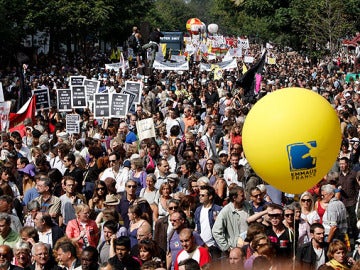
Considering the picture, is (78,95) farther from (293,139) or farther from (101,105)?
(293,139)

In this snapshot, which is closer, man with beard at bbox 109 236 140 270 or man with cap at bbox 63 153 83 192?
man with beard at bbox 109 236 140 270

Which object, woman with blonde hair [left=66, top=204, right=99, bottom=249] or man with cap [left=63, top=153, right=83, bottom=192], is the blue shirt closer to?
man with cap [left=63, top=153, right=83, bottom=192]

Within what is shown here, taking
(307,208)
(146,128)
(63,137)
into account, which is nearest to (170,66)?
(63,137)

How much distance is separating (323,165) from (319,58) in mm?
38863

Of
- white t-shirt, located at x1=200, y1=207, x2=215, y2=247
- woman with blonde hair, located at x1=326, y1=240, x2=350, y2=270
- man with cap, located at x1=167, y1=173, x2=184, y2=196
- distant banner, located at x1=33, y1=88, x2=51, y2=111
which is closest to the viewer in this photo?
woman with blonde hair, located at x1=326, y1=240, x2=350, y2=270

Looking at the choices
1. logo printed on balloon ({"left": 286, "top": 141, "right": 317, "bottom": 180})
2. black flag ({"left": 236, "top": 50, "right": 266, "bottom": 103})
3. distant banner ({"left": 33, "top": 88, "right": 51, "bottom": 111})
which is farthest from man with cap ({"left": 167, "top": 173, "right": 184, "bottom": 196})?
black flag ({"left": 236, "top": 50, "right": 266, "bottom": 103})

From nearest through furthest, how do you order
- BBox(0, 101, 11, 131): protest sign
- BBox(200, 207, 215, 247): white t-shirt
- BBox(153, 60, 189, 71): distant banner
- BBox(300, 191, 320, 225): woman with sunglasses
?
BBox(200, 207, 215, 247): white t-shirt, BBox(300, 191, 320, 225): woman with sunglasses, BBox(0, 101, 11, 131): protest sign, BBox(153, 60, 189, 71): distant banner

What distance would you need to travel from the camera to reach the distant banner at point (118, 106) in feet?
55.5

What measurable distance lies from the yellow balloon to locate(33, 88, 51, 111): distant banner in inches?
429

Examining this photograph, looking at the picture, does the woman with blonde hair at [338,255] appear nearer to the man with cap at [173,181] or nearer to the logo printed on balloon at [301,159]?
the logo printed on balloon at [301,159]

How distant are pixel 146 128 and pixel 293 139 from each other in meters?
7.55

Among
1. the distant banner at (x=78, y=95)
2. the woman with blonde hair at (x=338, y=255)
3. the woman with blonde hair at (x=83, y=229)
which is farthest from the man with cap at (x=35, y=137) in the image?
the woman with blonde hair at (x=338, y=255)

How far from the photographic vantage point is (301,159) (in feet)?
23.5

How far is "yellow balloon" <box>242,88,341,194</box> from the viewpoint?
7.12m
